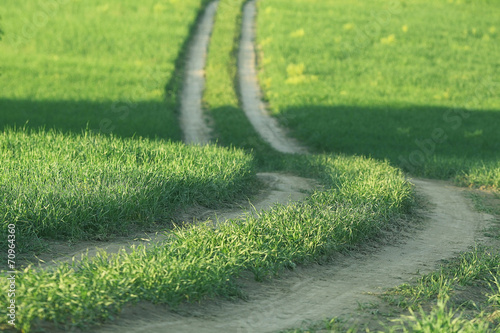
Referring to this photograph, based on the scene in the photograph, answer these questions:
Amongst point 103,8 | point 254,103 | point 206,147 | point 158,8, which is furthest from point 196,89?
point 103,8

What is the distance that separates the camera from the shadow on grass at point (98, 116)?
63.2 feet

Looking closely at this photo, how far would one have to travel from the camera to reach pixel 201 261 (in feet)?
17.9

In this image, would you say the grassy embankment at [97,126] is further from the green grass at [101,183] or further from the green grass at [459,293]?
the green grass at [459,293]

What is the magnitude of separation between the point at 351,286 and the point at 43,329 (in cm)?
289

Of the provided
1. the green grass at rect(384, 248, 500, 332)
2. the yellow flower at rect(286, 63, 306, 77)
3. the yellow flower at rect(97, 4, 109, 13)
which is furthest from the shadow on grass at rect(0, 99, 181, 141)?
the yellow flower at rect(97, 4, 109, 13)

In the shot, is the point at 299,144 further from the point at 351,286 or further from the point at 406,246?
the point at 351,286

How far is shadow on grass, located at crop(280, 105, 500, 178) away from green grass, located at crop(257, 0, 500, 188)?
0.04m

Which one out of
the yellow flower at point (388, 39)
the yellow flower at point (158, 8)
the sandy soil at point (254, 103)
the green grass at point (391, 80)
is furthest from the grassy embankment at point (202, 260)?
the yellow flower at point (158, 8)

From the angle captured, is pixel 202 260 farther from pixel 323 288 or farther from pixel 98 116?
pixel 98 116

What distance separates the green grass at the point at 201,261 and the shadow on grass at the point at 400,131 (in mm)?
9518

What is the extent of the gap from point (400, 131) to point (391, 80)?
6.80 m

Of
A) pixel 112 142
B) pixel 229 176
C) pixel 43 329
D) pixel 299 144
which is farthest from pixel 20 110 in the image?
pixel 43 329

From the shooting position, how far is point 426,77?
28.4 metres

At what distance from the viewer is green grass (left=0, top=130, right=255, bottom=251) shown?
6641 millimetres
